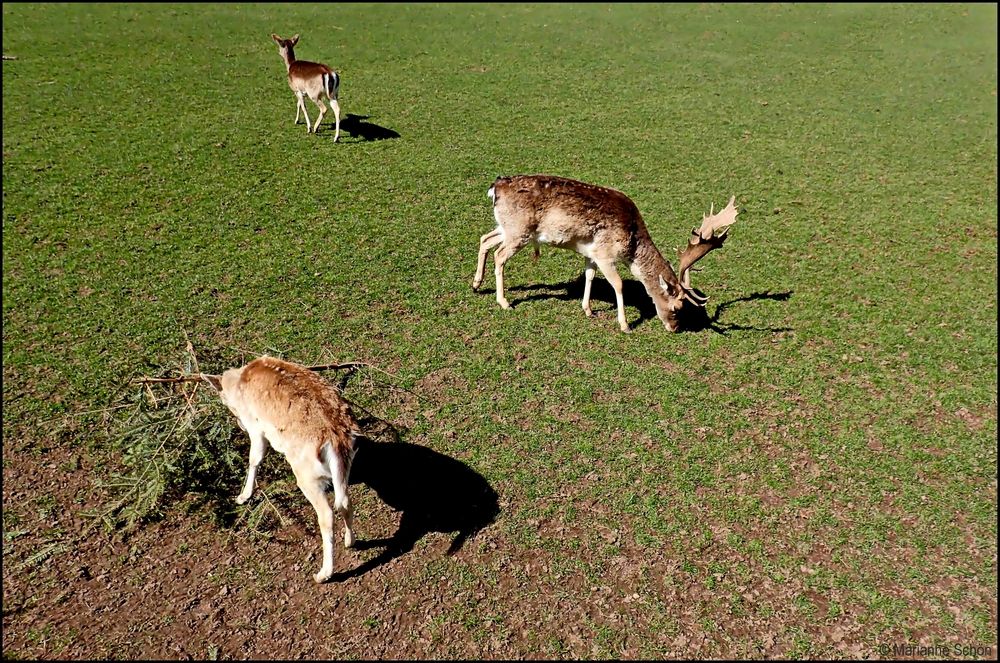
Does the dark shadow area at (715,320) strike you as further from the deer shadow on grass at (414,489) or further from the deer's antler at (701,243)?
the deer shadow on grass at (414,489)

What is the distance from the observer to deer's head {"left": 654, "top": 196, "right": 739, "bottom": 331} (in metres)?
7.42

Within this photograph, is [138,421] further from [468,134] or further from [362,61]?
[362,61]

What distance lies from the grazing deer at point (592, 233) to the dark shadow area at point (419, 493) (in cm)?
245

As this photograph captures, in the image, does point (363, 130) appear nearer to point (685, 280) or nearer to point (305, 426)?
point (685, 280)

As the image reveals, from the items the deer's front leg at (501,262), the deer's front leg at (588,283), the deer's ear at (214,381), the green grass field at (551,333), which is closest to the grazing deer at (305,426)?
the deer's ear at (214,381)

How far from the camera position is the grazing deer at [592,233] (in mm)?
7285

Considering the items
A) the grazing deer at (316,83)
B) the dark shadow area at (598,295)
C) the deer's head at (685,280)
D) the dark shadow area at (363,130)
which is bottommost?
the dark shadow area at (598,295)

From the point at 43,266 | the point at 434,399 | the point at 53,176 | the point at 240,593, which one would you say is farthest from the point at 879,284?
the point at 53,176

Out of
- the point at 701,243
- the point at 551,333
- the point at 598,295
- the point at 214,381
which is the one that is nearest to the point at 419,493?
the point at 214,381

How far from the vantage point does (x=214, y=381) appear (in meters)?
5.33

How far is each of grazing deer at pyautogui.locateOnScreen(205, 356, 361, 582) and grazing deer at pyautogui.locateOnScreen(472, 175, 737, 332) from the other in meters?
3.16

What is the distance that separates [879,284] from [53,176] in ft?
35.1

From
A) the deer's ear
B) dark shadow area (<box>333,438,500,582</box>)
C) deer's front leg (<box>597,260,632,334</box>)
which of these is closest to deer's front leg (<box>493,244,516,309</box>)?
deer's front leg (<box>597,260,632,334</box>)

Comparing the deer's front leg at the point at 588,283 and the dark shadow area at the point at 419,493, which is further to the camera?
the deer's front leg at the point at 588,283
